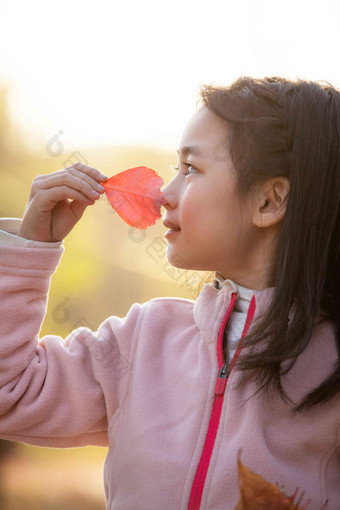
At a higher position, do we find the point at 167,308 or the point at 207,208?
the point at 207,208

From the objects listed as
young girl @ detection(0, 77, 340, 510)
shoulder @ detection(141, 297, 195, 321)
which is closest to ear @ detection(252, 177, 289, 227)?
young girl @ detection(0, 77, 340, 510)

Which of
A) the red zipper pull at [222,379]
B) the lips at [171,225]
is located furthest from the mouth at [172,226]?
the red zipper pull at [222,379]

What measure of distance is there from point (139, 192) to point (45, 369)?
393 millimetres

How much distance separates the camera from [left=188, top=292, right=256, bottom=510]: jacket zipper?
981mm

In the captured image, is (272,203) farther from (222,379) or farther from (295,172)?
(222,379)

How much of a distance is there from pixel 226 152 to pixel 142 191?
0.60 ft

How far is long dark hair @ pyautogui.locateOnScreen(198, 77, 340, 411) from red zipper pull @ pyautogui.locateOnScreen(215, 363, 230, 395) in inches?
2.9

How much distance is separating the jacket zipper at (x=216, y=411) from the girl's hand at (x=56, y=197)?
358 mm

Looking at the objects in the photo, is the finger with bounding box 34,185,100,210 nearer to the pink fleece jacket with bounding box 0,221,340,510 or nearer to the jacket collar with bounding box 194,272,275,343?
the pink fleece jacket with bounding box 0,221,340,510

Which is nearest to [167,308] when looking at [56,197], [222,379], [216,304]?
[216,304]

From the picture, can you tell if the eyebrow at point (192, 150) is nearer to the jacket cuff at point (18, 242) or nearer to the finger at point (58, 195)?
the finger at point (58, 195)

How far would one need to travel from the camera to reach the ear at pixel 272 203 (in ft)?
3.67

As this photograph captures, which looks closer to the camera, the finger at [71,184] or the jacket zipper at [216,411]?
the jacket zipper at [216,411]

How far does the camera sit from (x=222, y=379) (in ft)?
3.42
